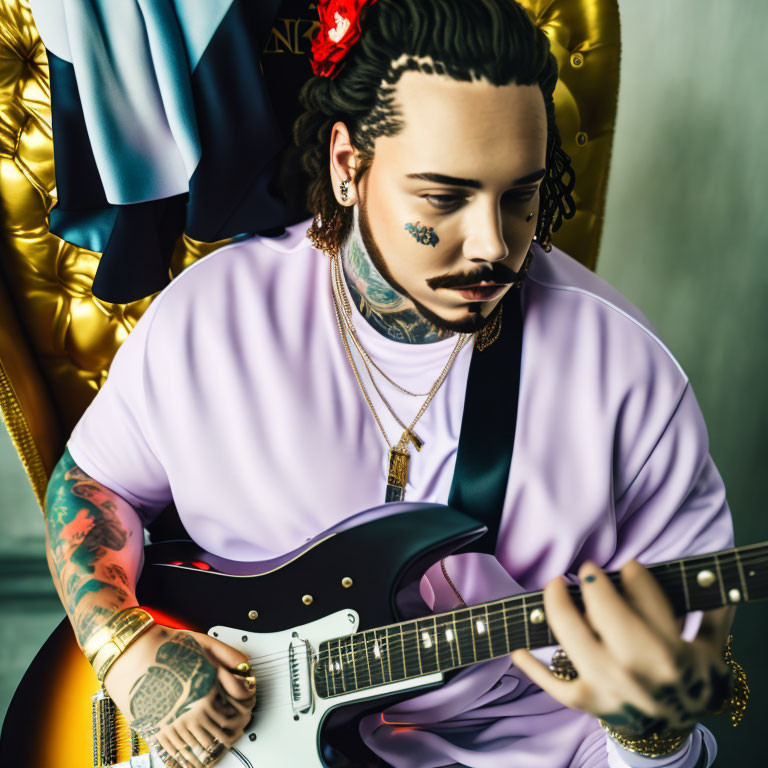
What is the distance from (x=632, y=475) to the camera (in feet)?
3.07

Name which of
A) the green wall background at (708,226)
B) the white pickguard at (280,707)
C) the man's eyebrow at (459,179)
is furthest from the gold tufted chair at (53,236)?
the white pickguard at (280,707)

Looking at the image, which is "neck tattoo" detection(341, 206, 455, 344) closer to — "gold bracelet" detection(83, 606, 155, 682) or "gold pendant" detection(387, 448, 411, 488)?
"gold pendant" detection(387, 448, 411, 488)

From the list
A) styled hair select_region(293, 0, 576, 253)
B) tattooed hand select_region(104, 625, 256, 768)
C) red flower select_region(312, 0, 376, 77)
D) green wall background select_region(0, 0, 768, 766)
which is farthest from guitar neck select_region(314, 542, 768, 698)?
green wall background select_region(0, 0, 768, 766)

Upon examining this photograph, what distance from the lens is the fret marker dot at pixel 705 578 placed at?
2.08ft

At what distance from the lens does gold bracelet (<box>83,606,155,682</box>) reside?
91 cm

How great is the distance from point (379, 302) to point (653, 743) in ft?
1.92

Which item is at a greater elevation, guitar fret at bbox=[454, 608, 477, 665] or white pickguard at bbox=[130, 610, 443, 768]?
guitar fret at bbox=[454, 608, 477, 665]

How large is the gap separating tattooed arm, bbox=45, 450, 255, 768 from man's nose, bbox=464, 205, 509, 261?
562 mm

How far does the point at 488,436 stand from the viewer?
92cm

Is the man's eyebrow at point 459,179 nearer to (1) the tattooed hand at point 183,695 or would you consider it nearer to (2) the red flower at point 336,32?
(2) the red flower at point 336,32

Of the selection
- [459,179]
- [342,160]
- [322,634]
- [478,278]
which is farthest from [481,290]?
[322,634]

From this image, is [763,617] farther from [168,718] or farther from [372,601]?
[168,718]

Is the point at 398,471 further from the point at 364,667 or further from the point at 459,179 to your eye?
the point at 459,179

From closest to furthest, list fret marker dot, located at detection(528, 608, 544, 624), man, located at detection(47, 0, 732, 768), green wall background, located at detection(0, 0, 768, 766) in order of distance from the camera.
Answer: fret marker dot, located at detection(528, 608, 544, 624)
man, located at detection(47, 0, 732, 768)
green wall background, located at detection(0, 0, 768, 766)
